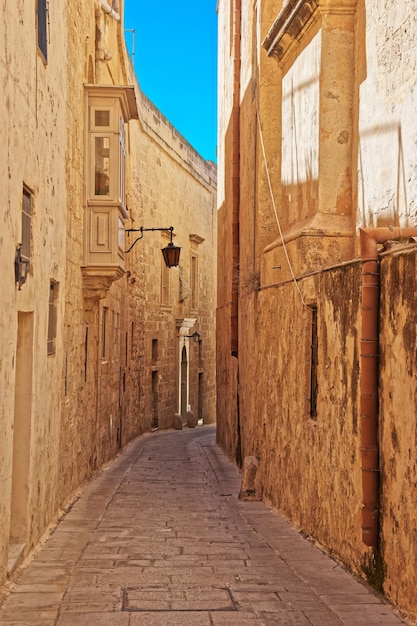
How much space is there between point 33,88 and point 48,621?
13.7ft

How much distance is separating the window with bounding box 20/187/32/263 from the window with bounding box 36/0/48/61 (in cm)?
139

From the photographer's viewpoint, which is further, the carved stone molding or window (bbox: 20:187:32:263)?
the carved stone molding

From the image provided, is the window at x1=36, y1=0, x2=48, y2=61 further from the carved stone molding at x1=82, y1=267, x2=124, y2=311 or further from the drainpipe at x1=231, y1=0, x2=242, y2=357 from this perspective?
the drainpipe at x1=231, y1=0, x2=242, y2=357

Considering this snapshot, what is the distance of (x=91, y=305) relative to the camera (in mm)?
11211

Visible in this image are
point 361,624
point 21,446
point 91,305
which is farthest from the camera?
point 91,305

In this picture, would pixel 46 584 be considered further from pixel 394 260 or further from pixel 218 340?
pixel 218 340

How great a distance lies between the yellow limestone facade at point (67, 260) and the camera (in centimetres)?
589

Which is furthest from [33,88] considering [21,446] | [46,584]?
[46,584]

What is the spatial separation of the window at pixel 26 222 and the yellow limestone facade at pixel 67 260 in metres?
0.02

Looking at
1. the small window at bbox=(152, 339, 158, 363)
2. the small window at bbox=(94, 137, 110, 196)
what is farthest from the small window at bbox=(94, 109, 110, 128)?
the small window at bbox=(152, 339, 158, 363)

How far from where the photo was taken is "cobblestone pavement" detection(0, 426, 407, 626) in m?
5.00

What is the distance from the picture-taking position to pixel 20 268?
5973mm

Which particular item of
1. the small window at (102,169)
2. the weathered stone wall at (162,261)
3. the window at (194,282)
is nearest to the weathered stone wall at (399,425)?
the small window at (102,169)


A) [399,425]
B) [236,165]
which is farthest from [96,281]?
[399,425]
